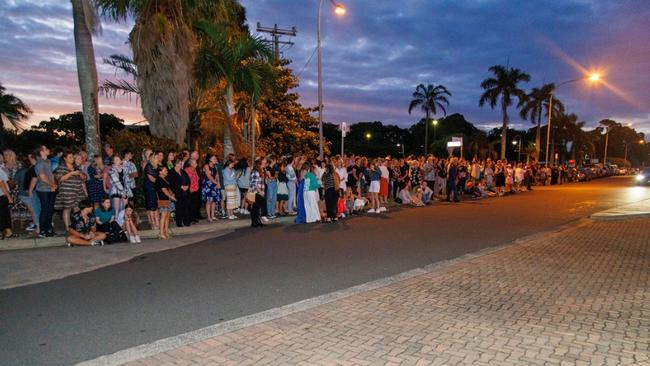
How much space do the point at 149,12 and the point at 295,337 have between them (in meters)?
13.2

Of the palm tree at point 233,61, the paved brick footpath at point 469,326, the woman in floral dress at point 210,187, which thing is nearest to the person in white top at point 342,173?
the woman in floral dress at point 210,187

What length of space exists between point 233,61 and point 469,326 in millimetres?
13943

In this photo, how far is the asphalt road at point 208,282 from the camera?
453cm

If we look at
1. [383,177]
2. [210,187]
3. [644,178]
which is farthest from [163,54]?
[644,178]

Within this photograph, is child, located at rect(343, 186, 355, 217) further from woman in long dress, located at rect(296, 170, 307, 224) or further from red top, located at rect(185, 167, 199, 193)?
red top, located at rect(185, 167, 199, 193)

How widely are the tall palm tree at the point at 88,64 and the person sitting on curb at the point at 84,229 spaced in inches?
136

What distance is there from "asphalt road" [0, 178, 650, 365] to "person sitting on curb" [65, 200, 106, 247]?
1624 mm

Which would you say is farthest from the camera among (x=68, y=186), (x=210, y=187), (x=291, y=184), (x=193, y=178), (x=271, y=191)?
(x=291, y=184)

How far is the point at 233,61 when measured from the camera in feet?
53.2

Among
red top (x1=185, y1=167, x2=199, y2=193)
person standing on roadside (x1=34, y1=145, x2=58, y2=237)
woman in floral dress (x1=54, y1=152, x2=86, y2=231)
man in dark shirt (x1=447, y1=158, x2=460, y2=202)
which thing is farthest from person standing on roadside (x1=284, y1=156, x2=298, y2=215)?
man in dark shirt (x1=447, y1=158, x2=460, y2=202)

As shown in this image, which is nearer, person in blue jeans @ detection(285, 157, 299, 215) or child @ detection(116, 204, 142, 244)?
child @ detection(116, 204, 142, 244)

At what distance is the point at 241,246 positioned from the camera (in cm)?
910

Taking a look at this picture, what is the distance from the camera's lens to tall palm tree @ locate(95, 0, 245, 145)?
14.0 m

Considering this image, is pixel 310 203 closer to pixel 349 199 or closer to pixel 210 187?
pixel 349 199
